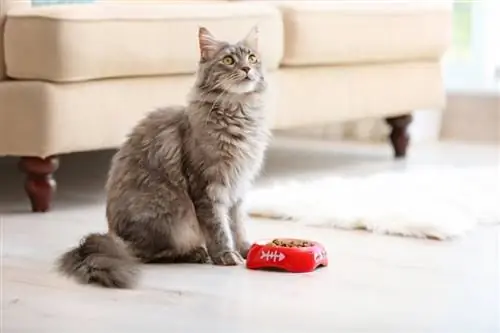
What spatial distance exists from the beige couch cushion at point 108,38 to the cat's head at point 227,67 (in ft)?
1.58

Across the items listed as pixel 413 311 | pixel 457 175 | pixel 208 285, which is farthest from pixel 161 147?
pixel 457 175

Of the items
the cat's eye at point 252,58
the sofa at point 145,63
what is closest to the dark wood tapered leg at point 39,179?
the sofa at point 145,63

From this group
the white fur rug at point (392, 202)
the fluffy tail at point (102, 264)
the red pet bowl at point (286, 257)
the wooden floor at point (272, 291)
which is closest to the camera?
the wooden floor at point (272, 291)

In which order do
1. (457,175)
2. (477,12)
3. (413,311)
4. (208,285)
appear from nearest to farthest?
(413,311) → (208,285) → (457,175) → (477,12)

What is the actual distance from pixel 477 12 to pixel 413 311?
2.58 meters

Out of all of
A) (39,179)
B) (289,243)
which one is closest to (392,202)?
(289,243)

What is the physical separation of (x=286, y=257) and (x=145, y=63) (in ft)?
2.73

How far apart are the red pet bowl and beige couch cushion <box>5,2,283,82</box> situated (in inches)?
29.2

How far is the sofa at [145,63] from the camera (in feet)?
8.01

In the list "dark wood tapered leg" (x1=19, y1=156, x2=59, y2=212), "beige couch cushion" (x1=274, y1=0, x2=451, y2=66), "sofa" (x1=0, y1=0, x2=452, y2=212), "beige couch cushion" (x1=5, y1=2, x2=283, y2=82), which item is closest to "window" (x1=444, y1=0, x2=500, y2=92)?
"beige couch cushion" (x1=274, y1=0, x2=451, y2=66)

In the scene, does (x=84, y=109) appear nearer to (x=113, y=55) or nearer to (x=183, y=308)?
(x=113, y=55)

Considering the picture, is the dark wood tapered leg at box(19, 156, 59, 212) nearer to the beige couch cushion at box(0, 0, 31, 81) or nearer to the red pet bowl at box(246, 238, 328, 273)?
the beige couch cushion at box(0, 0, 31, 81)

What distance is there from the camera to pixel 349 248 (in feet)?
7.20

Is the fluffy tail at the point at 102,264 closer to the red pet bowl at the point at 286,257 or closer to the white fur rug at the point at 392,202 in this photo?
the red pet bowl at the point at 286,257
